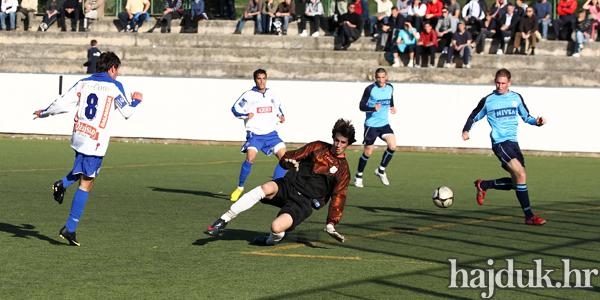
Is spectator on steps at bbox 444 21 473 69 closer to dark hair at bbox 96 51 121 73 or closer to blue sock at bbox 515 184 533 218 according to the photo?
blue sock at bbox 515 184 533 218

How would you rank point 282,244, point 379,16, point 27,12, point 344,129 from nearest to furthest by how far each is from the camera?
point 344,129, point 282,244, point 379,16, point 27,12

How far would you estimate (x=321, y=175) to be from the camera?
43.0ft

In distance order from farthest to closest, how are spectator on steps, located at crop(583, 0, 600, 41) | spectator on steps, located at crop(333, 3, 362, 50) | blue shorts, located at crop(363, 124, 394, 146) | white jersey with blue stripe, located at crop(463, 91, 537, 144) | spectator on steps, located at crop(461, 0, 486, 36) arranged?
spectator on steps, located at crop(333, 3, 362, 50)
spectator on steps, located at crop(461, 0, 486, 36)
spectator on steps, located at crop(583, 0, 600, 41)
blue shorts, located at crop(363, 124, 394, 146)
white jersey with blue stripe, located at crop(463, 91, 537, 144)

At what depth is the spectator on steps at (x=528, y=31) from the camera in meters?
34.9

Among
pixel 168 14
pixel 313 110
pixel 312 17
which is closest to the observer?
pixel 313 110

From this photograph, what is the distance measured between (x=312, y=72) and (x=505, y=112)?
61.7 feet

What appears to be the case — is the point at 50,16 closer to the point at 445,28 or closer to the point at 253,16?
the point at 253,16

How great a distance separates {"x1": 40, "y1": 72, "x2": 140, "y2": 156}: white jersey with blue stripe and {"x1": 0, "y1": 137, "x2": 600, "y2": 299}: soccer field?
1116 mm

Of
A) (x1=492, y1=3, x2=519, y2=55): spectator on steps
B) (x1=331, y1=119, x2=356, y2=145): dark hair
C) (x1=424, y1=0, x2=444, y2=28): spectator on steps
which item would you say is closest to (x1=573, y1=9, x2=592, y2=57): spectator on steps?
(x1=492, y1=3, x2=519, y2=55): spectator on steps

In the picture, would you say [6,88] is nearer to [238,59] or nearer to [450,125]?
[238,59]

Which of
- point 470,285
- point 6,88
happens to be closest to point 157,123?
point 6,88

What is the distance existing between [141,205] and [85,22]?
2300 cm

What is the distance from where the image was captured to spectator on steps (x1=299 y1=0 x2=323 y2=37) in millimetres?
37344

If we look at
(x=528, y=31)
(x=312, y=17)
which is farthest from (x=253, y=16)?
(x=528, y=31)
